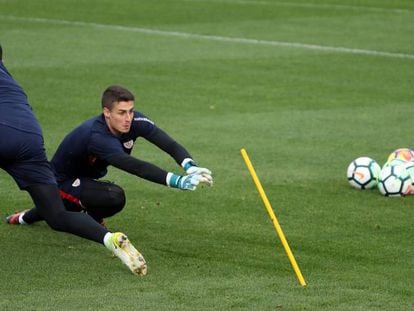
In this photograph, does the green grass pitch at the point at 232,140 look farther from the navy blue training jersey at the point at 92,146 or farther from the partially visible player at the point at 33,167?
the navy blue training jersey at the point at 92,146

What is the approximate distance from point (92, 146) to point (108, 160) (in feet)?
0.73

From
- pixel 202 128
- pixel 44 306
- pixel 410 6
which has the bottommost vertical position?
pixel 44 306

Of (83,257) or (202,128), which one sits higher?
(202,128)

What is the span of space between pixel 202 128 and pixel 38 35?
8.62 metres

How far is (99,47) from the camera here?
2148cm

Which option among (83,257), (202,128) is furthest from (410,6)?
(83,257)

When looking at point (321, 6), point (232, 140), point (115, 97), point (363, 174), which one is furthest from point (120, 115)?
point (321, 6)

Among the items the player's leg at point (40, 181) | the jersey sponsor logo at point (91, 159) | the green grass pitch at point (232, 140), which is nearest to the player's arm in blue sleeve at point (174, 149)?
the jersey sponsor logo at point (91, 159)

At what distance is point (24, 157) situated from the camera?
30.0 feet

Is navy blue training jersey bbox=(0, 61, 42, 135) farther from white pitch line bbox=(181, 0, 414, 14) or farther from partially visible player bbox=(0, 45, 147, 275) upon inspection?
white pitch line bbox=(181, 0, 414, 14)

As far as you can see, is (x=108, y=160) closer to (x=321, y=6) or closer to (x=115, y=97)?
(x=115, y=97)

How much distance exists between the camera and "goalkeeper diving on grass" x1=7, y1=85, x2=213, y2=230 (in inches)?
360

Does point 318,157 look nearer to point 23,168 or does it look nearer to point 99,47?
point 23,168

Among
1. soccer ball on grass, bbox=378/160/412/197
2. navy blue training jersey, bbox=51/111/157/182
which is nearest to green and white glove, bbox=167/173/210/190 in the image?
navy blue training jersey, bbox=51/111/157/182
